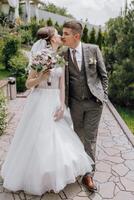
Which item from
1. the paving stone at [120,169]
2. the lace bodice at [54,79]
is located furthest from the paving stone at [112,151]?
the lace bodice at [54,79]

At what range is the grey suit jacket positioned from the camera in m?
3.86

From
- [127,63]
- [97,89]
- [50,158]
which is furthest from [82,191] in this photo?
[127,63]

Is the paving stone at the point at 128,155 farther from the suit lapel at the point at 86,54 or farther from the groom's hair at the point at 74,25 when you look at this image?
the groom's hair at the point at 74,25

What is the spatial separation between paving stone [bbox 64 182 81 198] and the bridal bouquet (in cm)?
156

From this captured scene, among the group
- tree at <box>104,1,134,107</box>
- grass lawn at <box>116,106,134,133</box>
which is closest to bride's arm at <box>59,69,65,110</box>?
grass lawn at <box>116,106,134,133</box>

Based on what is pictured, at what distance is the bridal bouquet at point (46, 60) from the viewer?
366 centimetres

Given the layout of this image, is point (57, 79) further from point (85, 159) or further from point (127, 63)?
point (127, 63)

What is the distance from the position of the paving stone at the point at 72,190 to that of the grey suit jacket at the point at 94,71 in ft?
3.84

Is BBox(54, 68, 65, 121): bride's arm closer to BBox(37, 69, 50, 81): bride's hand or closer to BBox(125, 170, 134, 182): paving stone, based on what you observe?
BBox(37, 69, 50, 81): bride's hand

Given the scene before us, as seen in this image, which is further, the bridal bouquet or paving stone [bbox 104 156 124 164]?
paving stone [bbox 104 156 124 164]

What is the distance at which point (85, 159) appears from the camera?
4.06m

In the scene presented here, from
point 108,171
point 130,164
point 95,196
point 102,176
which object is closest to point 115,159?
point 130,164

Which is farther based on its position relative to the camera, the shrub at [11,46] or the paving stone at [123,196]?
the shrub at [11,46]

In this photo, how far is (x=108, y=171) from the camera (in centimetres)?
467
